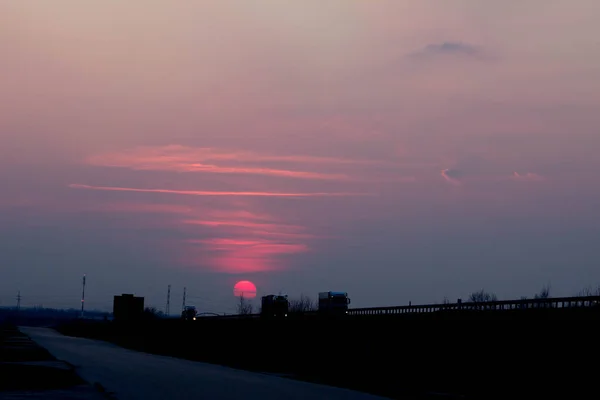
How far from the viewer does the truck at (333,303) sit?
99438mm

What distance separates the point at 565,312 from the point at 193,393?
21.2m

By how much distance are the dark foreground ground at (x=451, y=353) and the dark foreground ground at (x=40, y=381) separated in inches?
637

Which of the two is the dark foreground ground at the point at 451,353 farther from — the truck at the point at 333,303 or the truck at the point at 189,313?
the truck at the point at 189,313

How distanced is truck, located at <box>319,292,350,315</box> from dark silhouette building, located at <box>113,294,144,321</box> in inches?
2897

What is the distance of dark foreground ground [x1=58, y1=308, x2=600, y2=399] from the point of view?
43.5 meters

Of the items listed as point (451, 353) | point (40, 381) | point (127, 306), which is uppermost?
point (127, 306)

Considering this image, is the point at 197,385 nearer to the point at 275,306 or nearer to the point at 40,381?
the point at 40,381

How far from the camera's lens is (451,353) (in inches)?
2173

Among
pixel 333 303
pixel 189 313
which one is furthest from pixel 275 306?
pixel 189 313

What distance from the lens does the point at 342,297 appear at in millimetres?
100938

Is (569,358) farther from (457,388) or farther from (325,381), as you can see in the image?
(325,381)

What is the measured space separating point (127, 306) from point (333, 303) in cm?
7599

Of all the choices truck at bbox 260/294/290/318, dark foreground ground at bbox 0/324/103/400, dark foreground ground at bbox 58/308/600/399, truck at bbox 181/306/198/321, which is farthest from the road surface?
truck at bbox 181/306/198/321

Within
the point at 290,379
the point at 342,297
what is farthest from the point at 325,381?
the point at 342,297
